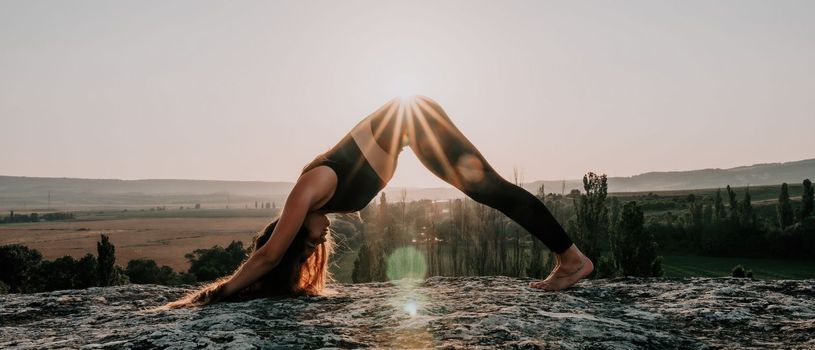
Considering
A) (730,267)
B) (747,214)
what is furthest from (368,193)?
(747,214)

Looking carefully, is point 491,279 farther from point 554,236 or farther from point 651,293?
point 651,293

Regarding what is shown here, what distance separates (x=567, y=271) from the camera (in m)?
3.54

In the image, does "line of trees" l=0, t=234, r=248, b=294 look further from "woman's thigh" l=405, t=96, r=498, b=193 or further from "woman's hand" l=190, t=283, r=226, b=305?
"woman's thigh" l=405, t=96, r=498, b=193

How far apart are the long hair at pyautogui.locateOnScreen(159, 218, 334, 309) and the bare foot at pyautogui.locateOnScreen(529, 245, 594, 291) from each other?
1.41m

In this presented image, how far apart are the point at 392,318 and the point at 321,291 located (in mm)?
1221

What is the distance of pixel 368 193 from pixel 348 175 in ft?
0.91

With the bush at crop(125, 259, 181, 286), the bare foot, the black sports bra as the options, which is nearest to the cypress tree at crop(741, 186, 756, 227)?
the bush at crop(125, 259, 181, 286)

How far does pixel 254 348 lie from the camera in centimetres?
186

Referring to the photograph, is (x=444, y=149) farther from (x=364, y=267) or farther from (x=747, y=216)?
(x=747, y=216)

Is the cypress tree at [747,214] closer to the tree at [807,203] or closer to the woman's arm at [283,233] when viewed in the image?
the tree at [807,203]

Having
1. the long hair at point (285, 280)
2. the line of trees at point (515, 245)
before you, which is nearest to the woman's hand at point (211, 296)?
the long hair at point (285, 280)

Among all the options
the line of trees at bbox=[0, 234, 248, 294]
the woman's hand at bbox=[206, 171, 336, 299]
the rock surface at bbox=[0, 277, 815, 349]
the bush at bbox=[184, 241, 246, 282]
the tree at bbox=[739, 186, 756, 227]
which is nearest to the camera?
the rock surface at bbox=[0, 277, 815, 349]

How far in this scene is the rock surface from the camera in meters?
1.98

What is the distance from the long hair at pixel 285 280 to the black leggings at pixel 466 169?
0.96 m
